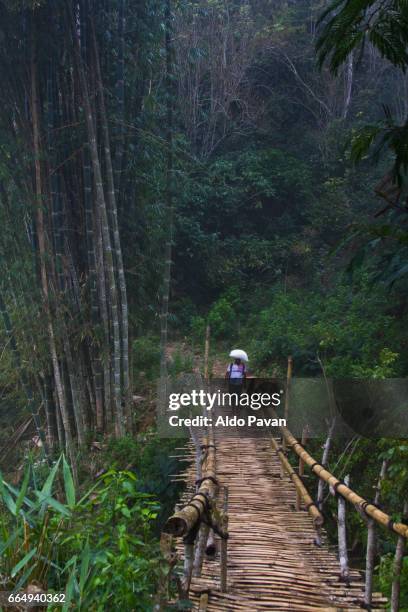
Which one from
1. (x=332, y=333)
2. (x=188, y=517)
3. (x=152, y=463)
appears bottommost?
(x=152, y=463)

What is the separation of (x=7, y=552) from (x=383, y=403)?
3557 millimetres

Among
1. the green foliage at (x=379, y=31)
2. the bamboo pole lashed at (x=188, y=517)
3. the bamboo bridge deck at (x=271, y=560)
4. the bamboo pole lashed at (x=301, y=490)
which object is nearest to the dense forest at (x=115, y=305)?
the green foliage at (x=379, y=31)

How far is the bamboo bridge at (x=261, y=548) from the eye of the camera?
7.05 ft

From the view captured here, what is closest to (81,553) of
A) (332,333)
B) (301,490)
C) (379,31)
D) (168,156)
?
(379,31)

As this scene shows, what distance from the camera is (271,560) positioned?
289 centimetres

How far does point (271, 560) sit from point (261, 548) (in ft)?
0.67

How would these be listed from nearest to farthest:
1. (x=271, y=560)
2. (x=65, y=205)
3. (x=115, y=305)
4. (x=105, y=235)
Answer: (x=271, y=560) → (x=105, y=235) → (x=115, y=305) → (x=65, y=205)

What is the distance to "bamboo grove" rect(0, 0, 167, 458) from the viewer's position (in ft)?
16.3

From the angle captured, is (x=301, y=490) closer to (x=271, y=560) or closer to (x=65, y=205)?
(x=271, y=560)

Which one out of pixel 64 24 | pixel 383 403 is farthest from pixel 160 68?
pixel 383 403

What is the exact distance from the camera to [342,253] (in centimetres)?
1018

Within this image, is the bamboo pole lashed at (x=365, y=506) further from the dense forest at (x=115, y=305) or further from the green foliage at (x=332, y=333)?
the green foliage at (x=332, y=333)

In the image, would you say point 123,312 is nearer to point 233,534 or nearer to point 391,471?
point 233,534

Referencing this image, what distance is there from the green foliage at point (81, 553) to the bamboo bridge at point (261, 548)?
0.14 m
